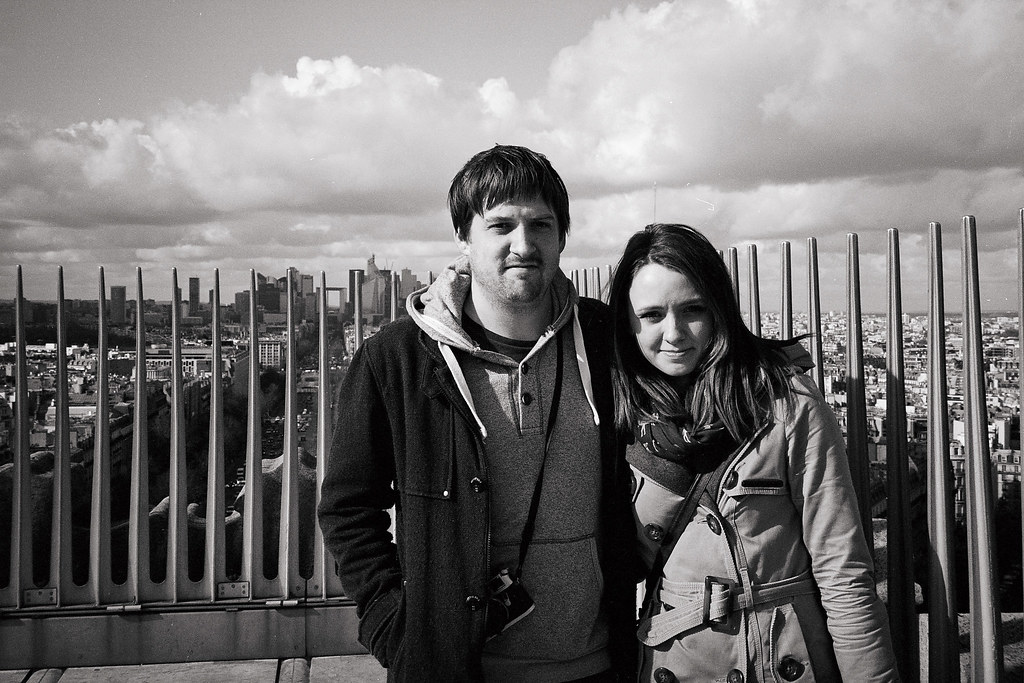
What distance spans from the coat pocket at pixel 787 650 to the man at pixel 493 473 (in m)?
0.45

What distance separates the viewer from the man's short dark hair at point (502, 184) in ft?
8.10

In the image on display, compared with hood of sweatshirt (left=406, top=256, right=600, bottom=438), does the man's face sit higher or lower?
higher

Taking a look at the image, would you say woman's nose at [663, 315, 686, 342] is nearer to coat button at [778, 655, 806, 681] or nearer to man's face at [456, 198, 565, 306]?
man's face at [456, 198, 565, 306]

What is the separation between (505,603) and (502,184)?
124 centimetres

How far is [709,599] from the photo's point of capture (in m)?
2.18

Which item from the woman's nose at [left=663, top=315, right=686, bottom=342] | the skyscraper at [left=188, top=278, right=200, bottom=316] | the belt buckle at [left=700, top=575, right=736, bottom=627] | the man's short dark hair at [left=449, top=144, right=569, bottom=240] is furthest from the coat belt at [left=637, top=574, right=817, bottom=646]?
the skyscraper at [left=188, top=278, right=200, bottom=316]

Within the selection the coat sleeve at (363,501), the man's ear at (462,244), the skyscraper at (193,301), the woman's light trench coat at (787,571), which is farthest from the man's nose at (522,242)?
the skyscraper at (193,301)

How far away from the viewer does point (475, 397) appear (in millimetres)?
2486

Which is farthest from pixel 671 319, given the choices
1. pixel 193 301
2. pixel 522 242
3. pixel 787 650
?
pixel 193 301

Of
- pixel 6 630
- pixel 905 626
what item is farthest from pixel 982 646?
pixel 6 630

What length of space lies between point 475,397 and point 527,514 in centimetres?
39

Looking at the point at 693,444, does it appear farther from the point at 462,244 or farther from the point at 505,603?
the point at 462,244

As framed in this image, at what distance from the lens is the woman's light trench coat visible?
2127mm

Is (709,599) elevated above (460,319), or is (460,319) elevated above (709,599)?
(460,319)
